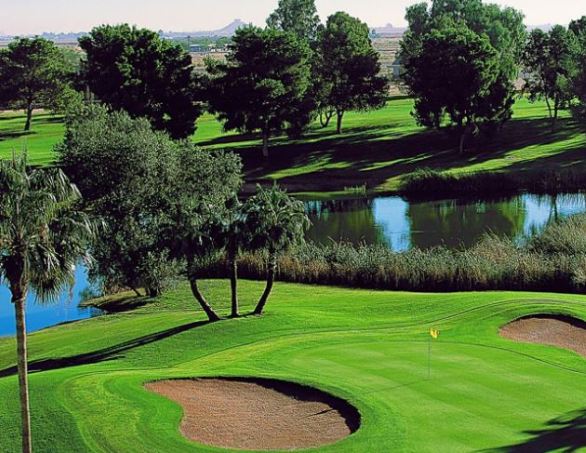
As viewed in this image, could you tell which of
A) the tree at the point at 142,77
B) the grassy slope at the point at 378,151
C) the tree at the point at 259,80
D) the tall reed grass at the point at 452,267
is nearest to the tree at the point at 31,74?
the grassy slope at the point at 378,151

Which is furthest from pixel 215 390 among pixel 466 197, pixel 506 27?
pixel 506 27

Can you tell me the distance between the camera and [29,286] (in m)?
17.9

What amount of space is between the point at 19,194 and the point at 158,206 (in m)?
20.9

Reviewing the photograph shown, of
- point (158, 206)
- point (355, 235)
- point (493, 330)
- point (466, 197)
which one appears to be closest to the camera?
point (493, 330)

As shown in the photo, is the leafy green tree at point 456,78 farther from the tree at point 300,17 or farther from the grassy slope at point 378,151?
the tree at point 300,17

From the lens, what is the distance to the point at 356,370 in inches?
903

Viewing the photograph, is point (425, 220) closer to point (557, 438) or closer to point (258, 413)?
point (258, 413)

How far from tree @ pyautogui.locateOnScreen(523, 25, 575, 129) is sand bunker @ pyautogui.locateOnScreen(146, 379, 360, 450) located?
67.2 metres

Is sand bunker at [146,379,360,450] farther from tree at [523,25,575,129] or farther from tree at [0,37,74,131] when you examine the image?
tree at [0,37,74,131]

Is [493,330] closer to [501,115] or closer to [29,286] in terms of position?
[29,286]

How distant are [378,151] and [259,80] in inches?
548

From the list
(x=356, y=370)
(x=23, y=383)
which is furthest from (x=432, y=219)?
(x=23, y=383)

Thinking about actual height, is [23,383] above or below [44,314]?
above

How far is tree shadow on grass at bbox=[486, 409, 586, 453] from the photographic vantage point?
17.4m
